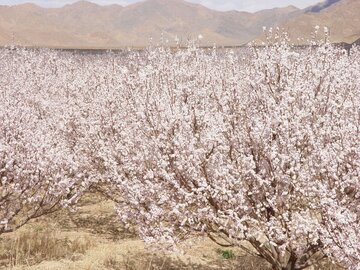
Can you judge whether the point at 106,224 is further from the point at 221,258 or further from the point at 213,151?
the point at 213,151

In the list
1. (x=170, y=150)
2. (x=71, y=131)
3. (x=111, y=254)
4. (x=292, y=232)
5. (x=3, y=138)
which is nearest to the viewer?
(x=292, y=232)

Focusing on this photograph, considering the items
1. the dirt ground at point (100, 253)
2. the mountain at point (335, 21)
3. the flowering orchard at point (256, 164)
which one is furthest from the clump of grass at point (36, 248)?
the mountain at point (335, 21)

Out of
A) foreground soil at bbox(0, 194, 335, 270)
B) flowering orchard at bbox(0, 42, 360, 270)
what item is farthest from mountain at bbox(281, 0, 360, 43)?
flowering orchard at bbox(0, 42, 360, 270)

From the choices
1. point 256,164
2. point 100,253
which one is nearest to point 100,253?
point 100,253

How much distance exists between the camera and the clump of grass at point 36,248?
1117 cm

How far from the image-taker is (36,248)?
11.7 metres

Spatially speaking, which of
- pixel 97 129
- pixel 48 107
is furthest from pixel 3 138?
pixel 48 107

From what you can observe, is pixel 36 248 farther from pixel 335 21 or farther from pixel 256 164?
pixel 335 21

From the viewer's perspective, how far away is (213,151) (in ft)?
27.6

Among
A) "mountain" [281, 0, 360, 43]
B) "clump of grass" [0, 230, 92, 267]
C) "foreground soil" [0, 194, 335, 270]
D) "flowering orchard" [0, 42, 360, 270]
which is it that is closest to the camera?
"flowering orchard" [0, 42, 360, 270]

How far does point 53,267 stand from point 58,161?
2.29m

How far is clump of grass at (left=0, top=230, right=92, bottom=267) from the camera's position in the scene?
11.2 meters

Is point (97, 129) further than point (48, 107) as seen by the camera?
No

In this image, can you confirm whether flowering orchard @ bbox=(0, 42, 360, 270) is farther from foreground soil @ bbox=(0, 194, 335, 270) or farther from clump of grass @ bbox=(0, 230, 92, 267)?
foreground soil @ bbox=(0, 194, 335, 270)
